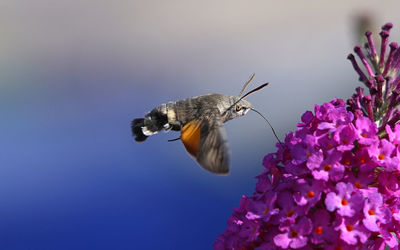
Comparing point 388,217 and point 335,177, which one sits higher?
point 335,177

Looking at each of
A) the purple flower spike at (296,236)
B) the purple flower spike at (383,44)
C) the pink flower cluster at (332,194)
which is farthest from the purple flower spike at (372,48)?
the purple flower spike at (296,236)

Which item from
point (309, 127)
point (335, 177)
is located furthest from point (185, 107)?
point (335, 177)

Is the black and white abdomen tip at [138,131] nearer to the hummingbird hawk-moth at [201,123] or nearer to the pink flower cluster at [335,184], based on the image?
the hummingbird hawk-moth at [201,123]

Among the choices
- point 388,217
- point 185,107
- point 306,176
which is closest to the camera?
point 388,217

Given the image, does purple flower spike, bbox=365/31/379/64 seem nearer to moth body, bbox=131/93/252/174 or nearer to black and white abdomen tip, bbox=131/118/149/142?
moth body, bbox=131/93/252/174

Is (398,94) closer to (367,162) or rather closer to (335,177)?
(367,162)

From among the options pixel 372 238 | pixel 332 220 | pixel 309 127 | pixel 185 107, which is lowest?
pixel 372 238

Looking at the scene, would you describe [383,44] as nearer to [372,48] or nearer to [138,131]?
[372,48]

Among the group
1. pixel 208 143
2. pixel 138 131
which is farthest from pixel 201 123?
A: pixel 138 131
